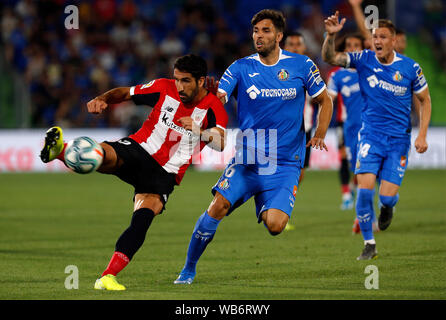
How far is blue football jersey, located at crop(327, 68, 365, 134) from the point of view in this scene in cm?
1158

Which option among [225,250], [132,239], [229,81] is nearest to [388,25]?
[229,81]

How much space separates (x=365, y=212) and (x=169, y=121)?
291 centimetres

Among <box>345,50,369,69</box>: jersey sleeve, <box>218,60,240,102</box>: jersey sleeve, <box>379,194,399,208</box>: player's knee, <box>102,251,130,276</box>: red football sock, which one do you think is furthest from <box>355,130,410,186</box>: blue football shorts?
<box>102,251,130,276</box>: red football sock

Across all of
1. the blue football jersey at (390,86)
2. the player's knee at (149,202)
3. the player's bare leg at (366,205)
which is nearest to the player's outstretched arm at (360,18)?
the blue football jersey at (390,86)

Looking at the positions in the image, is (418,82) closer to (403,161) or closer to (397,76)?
(397,76)

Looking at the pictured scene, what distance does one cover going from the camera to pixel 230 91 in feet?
23.9

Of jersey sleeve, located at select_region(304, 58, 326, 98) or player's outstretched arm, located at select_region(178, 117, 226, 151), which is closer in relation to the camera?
player's outstretched arm, located at select_region(178, 117, 226, 151)

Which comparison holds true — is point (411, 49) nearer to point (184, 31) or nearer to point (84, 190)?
point (184, 31)

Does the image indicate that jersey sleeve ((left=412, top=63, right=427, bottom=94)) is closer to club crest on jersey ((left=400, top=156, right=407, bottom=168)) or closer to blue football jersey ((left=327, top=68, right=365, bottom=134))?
club crest on jersey ((left=400, top=156, right=407, bottom=168))

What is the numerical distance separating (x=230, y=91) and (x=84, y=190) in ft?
34.9

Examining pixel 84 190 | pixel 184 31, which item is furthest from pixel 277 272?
pixel 184 31

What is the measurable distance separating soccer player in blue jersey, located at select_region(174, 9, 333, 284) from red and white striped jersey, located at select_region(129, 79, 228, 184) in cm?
24

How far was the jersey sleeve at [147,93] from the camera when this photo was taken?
7.21 meters
